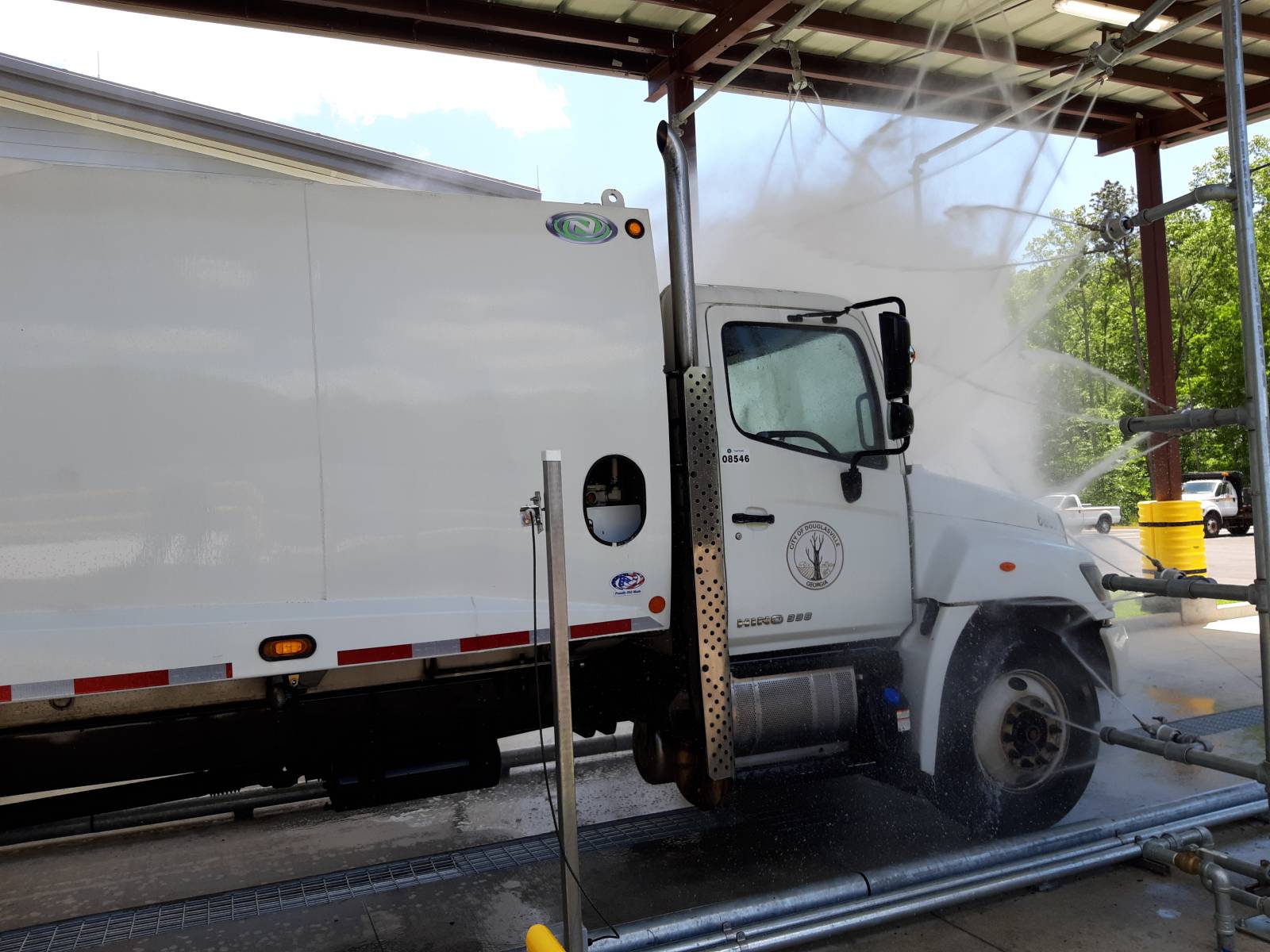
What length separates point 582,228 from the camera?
4.29m

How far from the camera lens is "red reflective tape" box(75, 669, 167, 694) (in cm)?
334

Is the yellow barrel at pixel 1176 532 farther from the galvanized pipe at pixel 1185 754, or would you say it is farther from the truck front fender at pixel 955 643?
the galvanized pipe at pixel 1185 754

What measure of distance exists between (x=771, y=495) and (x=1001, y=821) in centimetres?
203

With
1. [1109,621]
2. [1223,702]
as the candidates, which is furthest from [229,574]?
[1223,702]

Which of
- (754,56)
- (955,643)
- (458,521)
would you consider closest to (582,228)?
(458,521)

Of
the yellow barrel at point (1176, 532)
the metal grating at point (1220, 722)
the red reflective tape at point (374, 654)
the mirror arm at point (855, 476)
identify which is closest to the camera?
the red reflective tape at point (374, 654)

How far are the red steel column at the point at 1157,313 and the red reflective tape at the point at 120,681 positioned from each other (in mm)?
11488

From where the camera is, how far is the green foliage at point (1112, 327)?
7426 mm

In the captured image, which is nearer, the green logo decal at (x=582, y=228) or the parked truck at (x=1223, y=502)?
the green logo decal at (x=582, y=228)

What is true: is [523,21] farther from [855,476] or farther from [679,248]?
[855,476]

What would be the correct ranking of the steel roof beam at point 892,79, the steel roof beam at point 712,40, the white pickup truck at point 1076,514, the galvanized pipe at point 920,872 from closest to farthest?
1. the galvanized pipe at point 920,872
2. the white pickup truck at point 1076,514
3. the steel roof beam at point 712,40
4. the steel roof beam at point 892,79

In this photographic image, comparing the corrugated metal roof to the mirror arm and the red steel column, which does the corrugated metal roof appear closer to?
the mirror arm

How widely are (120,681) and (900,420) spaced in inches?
139

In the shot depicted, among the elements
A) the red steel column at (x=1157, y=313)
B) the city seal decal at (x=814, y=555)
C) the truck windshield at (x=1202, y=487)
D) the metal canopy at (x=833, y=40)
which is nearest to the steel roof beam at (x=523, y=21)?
the metal canopy at (x=833, y=40)
